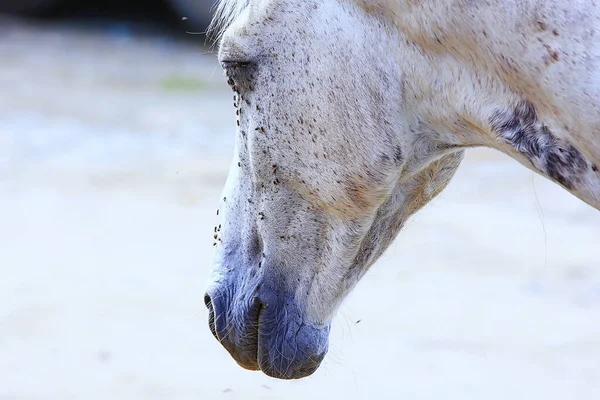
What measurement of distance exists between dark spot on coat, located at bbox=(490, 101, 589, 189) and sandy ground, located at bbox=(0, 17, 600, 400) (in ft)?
2.06

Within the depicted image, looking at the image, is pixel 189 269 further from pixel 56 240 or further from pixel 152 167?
pixel 152 167

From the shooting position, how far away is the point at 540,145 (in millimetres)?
1180

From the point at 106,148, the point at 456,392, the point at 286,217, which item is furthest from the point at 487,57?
the point at 106,148

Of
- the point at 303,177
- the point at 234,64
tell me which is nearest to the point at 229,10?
the point at 234,64

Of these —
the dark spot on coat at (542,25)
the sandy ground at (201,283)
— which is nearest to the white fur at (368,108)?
the dark spot on coat at (542,25)

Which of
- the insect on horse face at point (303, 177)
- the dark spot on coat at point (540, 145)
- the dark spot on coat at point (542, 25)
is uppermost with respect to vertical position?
the dark spot on coat at point (542, 25)

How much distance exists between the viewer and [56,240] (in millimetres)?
4207

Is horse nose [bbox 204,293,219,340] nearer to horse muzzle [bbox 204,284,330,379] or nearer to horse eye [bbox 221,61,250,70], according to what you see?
horse muzzle [bbox 204,284,330,379]

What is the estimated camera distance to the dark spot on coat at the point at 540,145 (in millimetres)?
1163

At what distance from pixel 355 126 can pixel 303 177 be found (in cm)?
18

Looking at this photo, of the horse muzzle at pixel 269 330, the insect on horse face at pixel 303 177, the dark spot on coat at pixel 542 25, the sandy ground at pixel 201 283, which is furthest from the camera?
the sandy ground at pixel 201 283

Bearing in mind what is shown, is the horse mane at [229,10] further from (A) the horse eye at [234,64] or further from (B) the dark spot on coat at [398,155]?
(B) the dark spot on coat at [398,155]

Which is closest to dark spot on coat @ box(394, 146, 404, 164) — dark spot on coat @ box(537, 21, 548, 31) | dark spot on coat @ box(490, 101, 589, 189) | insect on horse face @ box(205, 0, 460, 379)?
insect on horse face @ box(205, 0, 460, 379)

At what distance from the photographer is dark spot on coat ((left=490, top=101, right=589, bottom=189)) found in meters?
1.16
